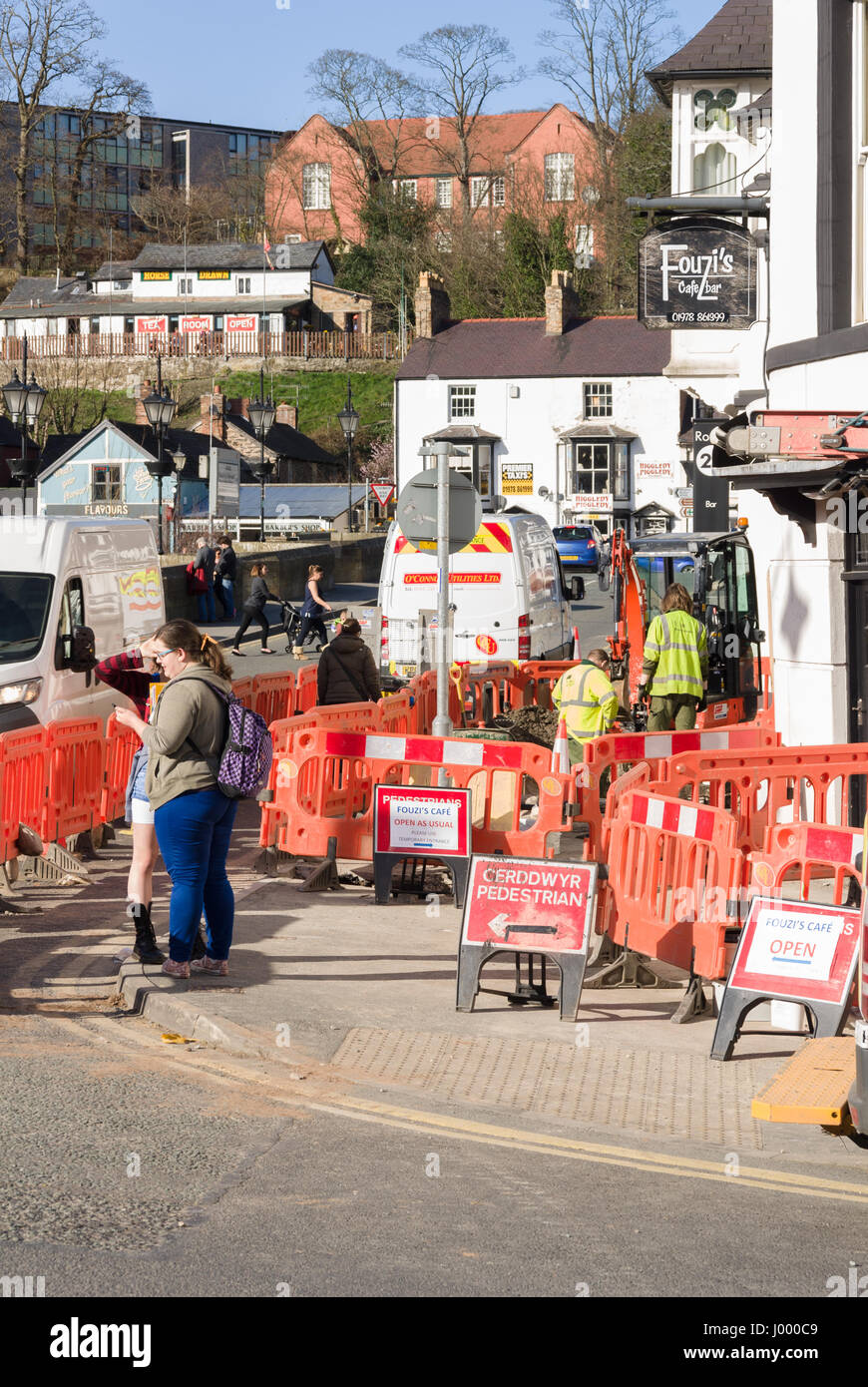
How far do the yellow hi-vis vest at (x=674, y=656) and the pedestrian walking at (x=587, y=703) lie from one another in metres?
2.30

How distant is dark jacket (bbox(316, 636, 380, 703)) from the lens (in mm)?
16062

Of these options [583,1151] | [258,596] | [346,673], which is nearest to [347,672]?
[346,673]

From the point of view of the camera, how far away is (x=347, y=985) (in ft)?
30.1

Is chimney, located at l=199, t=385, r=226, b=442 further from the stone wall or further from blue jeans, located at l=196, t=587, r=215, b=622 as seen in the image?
blue jeans, located at l=196, t=587, r=215, b=622

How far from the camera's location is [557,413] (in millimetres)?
71062

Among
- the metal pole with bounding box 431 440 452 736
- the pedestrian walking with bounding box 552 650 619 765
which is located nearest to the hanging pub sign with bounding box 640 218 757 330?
the metal pole with bounding box 431 440 452 736

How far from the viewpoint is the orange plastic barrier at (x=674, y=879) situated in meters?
8.62

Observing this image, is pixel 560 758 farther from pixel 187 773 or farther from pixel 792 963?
pixel 792 963

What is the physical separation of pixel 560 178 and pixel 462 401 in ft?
120

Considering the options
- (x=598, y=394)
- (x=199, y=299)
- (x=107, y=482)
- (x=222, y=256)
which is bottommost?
(x=107, y=482)

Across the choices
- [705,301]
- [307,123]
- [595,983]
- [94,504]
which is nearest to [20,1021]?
[595,983]

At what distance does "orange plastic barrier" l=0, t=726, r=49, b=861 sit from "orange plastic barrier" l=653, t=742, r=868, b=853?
15.4ft
